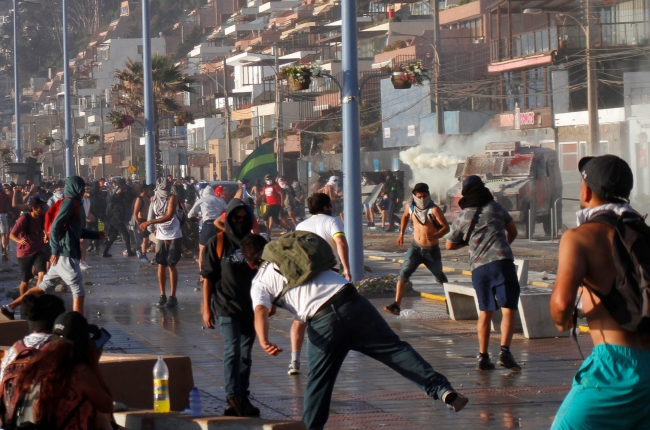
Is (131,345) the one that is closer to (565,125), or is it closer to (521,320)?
(521,320)

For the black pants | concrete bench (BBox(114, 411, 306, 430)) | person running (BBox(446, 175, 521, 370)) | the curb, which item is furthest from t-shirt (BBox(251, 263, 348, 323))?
the black pants

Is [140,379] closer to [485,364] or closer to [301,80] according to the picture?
[485,364]

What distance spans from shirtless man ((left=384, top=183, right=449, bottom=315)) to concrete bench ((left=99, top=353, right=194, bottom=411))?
4767 millimetres

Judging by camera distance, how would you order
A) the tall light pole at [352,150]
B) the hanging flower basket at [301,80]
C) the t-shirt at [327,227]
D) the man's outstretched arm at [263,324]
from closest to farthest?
the man's outstretched arm at [263,324] < the t-shirt at [327,227] < the tall light pole at [352,150] < the hanging flower basket at [301,80]

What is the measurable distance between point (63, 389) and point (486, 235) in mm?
4790

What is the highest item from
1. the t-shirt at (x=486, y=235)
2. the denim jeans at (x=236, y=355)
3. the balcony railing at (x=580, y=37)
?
the balcony railing at (x=580, y=37)

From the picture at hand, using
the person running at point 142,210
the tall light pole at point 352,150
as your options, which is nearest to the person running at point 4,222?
the person running at point 142,210

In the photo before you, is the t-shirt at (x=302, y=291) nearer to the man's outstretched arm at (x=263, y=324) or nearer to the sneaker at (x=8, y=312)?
the man's outstretched arm at (x=263, y=324)

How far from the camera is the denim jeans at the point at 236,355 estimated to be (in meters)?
7.22

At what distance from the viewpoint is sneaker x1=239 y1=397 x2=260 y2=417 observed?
23.1 ft

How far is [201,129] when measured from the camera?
81.8 meters

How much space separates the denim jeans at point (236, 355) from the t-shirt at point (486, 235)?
2294 millimetres


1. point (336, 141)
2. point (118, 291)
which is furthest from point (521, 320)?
point (336, 141)

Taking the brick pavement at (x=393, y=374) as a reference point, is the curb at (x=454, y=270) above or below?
above
